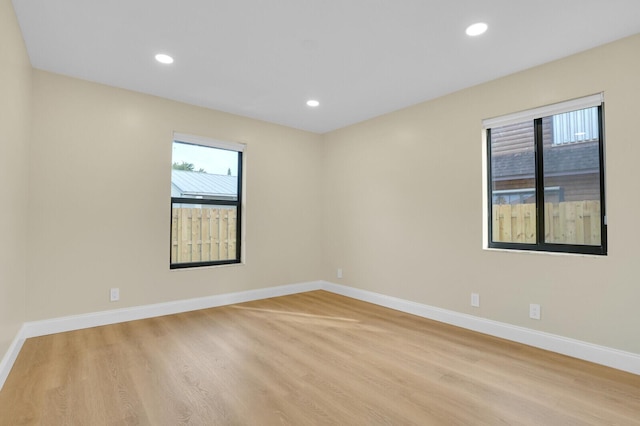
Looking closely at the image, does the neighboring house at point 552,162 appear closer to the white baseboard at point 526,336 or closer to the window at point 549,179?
the window at point 549,179

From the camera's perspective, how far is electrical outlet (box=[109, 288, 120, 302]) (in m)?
3.38

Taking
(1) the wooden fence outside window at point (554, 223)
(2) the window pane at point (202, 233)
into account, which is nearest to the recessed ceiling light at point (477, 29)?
(1) the wooden fence outside window at point (554, 223)

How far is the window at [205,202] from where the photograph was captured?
394 centimetres

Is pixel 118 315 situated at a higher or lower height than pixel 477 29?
lower

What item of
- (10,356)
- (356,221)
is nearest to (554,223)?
(356,221)

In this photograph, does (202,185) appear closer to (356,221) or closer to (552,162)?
(356,221)

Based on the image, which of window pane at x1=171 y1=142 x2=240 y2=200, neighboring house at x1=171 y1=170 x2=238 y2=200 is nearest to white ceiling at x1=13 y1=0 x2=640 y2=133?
window pane at x1=171 y1=142 x2=240 y2=200

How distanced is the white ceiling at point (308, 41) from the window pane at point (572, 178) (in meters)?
0.60

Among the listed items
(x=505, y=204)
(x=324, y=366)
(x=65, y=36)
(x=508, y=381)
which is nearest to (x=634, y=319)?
(x=508, y=381)

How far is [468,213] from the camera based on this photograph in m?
3.39

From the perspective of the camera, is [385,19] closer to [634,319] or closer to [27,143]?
[634,319]

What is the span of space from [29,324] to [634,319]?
4964mm

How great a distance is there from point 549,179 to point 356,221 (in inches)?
92.7

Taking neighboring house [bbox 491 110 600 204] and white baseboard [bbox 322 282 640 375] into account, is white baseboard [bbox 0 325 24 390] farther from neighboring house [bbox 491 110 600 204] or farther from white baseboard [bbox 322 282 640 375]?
neighboring house [bbox 491 110 600 204]
